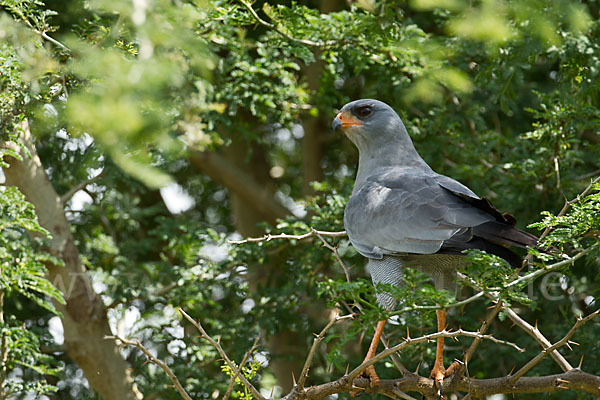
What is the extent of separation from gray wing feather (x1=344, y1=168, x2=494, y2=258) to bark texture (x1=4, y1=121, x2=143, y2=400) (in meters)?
2.38

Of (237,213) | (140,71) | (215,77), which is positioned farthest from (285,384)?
(140,71)

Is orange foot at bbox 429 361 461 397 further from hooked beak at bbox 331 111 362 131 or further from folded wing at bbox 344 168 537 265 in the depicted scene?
hooked beak at bbox 331 111 362 131

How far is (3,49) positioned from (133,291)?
2730 millimetres

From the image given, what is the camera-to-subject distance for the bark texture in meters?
5.38

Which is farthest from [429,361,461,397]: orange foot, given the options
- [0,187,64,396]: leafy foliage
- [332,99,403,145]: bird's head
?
[0,187,64,396]: leafy foliage

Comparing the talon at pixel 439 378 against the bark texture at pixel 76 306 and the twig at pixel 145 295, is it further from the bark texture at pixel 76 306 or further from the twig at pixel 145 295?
the bark texture at pixel 76 306

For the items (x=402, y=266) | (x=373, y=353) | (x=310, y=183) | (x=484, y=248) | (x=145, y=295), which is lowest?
(x=145, y=295)

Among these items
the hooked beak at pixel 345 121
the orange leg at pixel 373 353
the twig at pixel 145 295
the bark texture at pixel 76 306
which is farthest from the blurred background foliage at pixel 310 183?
the hooked beak at pixel 345 121

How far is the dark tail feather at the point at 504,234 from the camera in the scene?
10.6ft

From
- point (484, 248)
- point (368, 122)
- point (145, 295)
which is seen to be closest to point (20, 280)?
point (145, 295)

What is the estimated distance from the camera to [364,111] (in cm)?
468

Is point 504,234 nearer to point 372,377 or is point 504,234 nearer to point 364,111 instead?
point 372,377

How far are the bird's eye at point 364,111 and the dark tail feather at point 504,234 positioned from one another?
1.45m

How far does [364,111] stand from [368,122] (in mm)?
90
